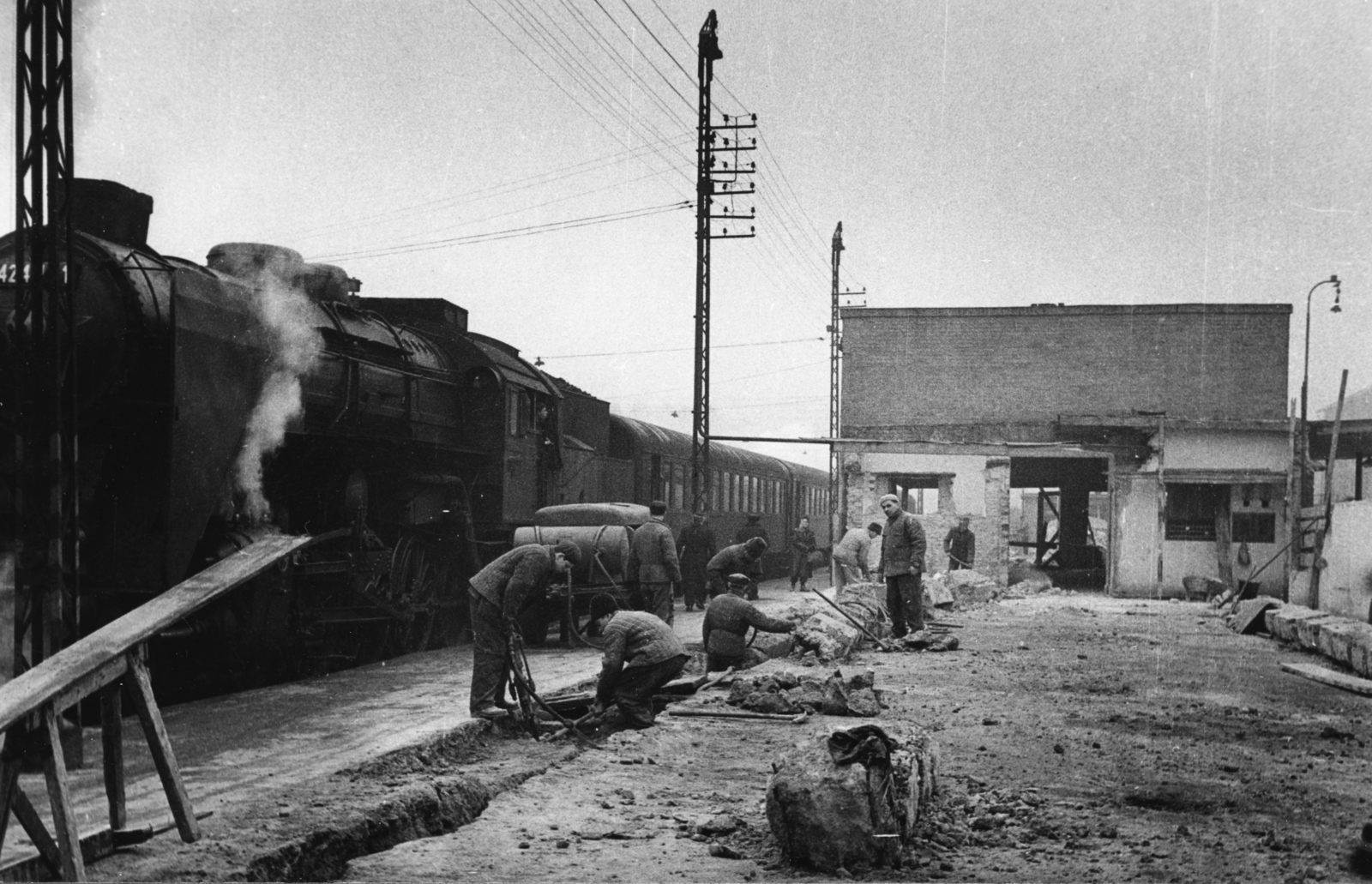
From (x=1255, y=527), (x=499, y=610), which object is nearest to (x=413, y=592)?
(x=499, y=610)

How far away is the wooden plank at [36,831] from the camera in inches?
171

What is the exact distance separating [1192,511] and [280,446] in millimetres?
20449

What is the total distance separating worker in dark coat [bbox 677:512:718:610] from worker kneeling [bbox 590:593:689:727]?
11230 millimetres

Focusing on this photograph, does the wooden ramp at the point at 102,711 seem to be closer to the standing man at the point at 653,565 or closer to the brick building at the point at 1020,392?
the standing man at the point at 653,565

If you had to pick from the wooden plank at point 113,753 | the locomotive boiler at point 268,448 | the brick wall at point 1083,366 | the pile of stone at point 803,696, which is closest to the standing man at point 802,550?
the brick wall at point 1083,366

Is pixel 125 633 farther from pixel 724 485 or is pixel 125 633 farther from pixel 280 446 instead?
pixel 724 485

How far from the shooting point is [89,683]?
4512 mm

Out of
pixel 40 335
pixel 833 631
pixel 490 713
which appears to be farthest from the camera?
pixel 833 631

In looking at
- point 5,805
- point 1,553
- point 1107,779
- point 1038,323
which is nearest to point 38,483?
point 1,553

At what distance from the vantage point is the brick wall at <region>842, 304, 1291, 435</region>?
29.1m

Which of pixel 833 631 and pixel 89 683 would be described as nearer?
pixel 89 683

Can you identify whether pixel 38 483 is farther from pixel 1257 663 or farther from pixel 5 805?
pixel 1257 663

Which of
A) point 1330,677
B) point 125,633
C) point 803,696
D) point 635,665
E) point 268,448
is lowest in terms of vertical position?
point 1330,677

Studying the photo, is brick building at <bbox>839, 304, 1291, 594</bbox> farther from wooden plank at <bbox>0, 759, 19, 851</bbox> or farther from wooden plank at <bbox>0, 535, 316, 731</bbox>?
wooden plank at <bbox>0, 759, 19, 851</bbox>
